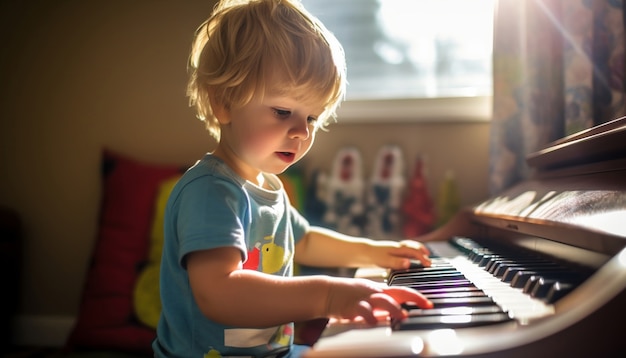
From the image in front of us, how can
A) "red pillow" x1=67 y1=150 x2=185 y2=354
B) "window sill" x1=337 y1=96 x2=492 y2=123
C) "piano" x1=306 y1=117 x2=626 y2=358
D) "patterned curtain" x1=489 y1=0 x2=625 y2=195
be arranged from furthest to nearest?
"window sill" x1=337 y1=96 x2=492 y2=123 < "red pillow" x1=67 y1=150 x2=185 y2=354 < "patterned curtain" x1=489 y1=0 x2=625 y2=195 < "piano" x1=306 y1=117 x2=626 y2=358

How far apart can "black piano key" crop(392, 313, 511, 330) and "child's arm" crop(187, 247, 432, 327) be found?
0.06m

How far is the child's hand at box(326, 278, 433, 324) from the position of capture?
1.83 feet

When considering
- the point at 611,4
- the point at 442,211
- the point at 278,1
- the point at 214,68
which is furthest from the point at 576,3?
the point at 214,68

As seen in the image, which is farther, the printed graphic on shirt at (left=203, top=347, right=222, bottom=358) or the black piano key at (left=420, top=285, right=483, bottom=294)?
the printed graphic on shirt at (left=203, top=347, right=222, bottom=358)

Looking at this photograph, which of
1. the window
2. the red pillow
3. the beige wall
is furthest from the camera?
the beige wall

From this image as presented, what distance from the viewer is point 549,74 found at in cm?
169

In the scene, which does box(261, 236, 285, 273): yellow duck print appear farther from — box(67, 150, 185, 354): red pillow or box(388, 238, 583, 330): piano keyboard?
box(67, 150, 185, 354): red pillow

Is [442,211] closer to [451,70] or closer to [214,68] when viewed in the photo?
[451,70]

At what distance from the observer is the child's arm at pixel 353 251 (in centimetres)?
108

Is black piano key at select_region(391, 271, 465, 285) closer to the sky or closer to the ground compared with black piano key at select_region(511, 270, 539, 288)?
closer to the ground

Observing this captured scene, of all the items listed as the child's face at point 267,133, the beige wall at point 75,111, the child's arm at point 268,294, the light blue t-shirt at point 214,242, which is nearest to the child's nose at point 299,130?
the child's face at point 267,133

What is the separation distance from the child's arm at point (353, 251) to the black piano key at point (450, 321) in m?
0.52

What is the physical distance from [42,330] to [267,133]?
6.66 ft

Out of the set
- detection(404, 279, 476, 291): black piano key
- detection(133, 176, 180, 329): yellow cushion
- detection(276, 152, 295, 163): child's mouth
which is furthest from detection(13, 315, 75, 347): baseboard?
detection(404, 279, 476, 291): black piano key
